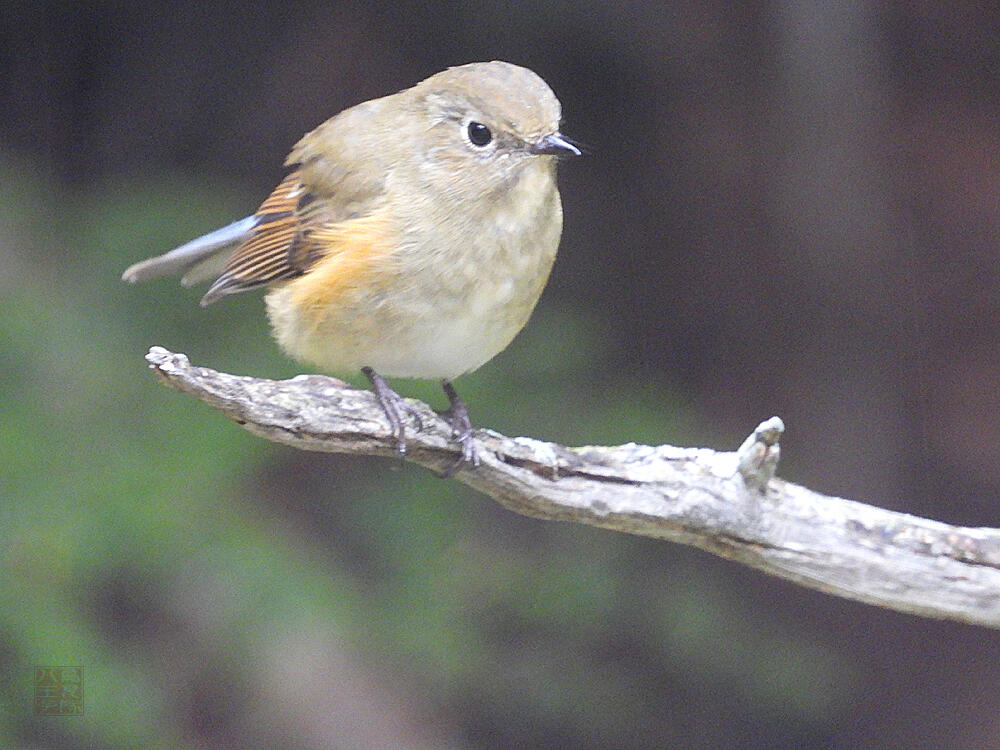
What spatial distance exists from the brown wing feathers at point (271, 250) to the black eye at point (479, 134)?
542 mm

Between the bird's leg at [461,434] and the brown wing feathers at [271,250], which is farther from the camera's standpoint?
the brown wing feathers at [271,250]

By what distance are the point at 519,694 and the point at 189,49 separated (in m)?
3.05

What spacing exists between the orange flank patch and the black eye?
11.4 inches

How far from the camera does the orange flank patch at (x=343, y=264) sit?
2986 mm

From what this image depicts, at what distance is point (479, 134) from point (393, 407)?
684 mm

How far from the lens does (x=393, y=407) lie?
294cm

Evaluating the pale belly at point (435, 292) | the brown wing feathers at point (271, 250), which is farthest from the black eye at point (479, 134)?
the brown wing feathers at point (271, 250)

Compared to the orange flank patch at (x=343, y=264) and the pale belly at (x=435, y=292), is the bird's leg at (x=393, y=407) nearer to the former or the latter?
the pale belly at (x=435, y=292)

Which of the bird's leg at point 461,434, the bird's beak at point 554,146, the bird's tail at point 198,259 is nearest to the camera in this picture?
the bird's beak at point 554,146

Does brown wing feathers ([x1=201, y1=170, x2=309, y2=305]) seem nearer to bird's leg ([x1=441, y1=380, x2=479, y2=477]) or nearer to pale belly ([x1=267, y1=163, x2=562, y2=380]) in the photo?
pale belly ([x1=267, y1=163, x2=562, y2=380])

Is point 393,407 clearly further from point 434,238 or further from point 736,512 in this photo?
point 736,512

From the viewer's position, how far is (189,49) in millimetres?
5434

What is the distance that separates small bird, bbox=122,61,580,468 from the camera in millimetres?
2959

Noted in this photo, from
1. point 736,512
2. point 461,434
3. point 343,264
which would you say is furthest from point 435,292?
point 736,512
